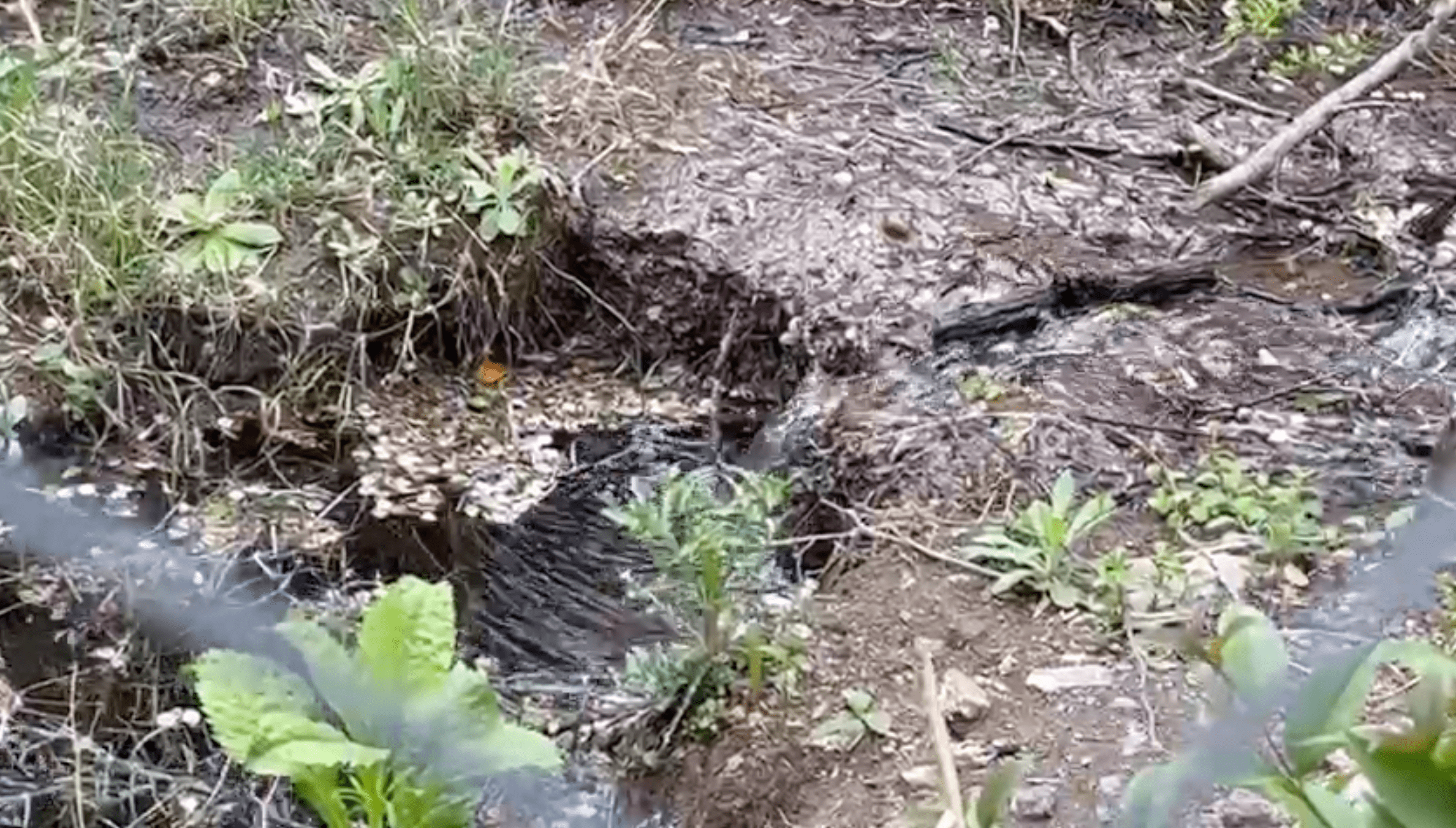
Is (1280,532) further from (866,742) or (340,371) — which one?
(340,371)

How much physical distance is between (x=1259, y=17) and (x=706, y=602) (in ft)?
9.06

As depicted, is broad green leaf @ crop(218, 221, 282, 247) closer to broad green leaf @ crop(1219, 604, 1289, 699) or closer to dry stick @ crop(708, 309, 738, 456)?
dry stick @ crop(708, 309, 738, 456)

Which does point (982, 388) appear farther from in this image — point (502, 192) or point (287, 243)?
point (287, 243)

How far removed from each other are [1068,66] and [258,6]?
1941 mm

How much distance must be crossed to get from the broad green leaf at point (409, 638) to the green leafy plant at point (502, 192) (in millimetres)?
1703

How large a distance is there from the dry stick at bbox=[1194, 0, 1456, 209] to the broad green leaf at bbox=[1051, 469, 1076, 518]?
4.50ft

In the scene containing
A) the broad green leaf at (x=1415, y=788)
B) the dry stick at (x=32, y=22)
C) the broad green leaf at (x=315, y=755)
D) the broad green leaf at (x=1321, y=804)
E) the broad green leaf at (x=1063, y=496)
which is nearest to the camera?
the broad green leaf at (x=1415, y=788)

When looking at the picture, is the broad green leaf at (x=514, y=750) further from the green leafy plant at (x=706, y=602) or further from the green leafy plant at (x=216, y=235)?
the green leafy plant at (x=216, y=235)

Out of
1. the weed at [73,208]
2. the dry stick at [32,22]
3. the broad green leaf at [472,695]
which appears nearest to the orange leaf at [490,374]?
the weed at [73,208]

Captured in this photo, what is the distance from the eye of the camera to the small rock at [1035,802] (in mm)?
2242

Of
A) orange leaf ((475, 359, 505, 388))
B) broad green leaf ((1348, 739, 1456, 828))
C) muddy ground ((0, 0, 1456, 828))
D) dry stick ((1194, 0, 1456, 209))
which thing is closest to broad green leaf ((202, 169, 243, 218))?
muddy ground ((0, 0, 1456, 828))

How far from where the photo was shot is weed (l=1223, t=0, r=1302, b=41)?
459 centimetres

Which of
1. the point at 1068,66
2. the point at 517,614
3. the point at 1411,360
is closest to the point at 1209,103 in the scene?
the point at 1068,66

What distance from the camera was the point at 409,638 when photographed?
2.13 m
